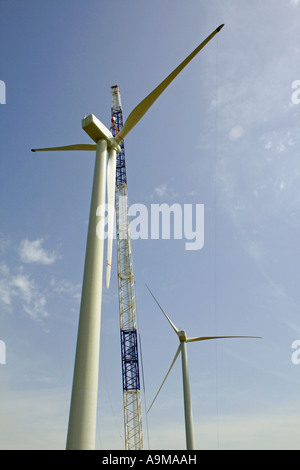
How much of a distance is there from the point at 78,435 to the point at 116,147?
1476cm

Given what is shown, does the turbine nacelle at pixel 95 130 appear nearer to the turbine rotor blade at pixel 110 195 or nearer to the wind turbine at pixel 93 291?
the wind turbine at pixel 93 291

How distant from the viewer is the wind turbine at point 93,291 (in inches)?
458

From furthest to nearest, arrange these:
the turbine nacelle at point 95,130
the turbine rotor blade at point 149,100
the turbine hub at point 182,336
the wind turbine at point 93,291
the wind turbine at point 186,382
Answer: the turbine hub at point 182,336 < the wind turbine at point 186,382 < the turbine rotor blade at point 149,100 < the turbine nacelle at point 95,130 < the wind turbine at point 93,291

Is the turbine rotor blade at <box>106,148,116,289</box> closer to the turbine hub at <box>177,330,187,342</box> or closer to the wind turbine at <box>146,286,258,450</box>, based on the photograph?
the wind turbine at <box>146,286,258,450</box>

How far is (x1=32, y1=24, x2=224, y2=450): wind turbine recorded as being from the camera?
11641 mm

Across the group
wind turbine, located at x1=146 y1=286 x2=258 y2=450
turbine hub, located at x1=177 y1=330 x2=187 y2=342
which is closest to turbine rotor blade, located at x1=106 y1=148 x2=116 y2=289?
wind turbine, located at x1=146 y1=286 x2=258 y2=450

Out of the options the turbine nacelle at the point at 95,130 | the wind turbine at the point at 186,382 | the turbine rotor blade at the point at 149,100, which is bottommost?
the wind turbine at the point at 186,382

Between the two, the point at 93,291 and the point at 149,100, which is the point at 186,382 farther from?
the point at 149,100

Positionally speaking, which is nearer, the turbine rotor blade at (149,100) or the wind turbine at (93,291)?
the wind turbine at (93,291)

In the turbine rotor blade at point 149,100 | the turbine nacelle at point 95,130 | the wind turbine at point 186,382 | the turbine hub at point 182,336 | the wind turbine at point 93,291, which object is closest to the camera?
the wind turbine at point 93,291

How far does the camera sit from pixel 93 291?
538 inches

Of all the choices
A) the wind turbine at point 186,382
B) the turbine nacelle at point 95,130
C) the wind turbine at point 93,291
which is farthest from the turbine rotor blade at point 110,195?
the wind turbine at point 186,382

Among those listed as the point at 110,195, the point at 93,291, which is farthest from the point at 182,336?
the point at 93,291
